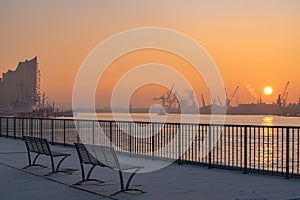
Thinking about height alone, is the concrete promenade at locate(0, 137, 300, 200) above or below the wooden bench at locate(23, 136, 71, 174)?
below

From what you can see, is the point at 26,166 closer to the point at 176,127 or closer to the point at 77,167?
the point at 77,167

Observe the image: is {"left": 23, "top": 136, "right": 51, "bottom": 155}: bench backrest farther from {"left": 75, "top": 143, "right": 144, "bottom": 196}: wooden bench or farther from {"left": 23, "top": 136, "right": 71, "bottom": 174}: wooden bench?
{"left": 75, "top": 143, "right": 144, "bottom": 196}: wooden bench

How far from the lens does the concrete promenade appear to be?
8.23 meters

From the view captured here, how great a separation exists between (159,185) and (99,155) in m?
1.39

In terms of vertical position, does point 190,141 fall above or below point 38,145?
below

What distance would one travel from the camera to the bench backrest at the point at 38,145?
10.7m

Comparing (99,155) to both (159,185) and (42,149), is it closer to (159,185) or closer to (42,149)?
(159,185)

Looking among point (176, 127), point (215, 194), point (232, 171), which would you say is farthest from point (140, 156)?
point (215, 194)

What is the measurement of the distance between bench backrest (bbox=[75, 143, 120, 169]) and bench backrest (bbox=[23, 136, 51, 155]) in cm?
162

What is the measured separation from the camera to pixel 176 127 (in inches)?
593

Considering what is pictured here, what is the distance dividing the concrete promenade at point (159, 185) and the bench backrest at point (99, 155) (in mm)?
495

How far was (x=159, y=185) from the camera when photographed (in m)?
9.36

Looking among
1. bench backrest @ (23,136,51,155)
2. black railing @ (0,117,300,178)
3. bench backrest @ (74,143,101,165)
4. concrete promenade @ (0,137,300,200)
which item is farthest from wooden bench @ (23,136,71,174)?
black railing @ (0,117,300,178)

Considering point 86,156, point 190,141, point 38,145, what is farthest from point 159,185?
point 190,141
